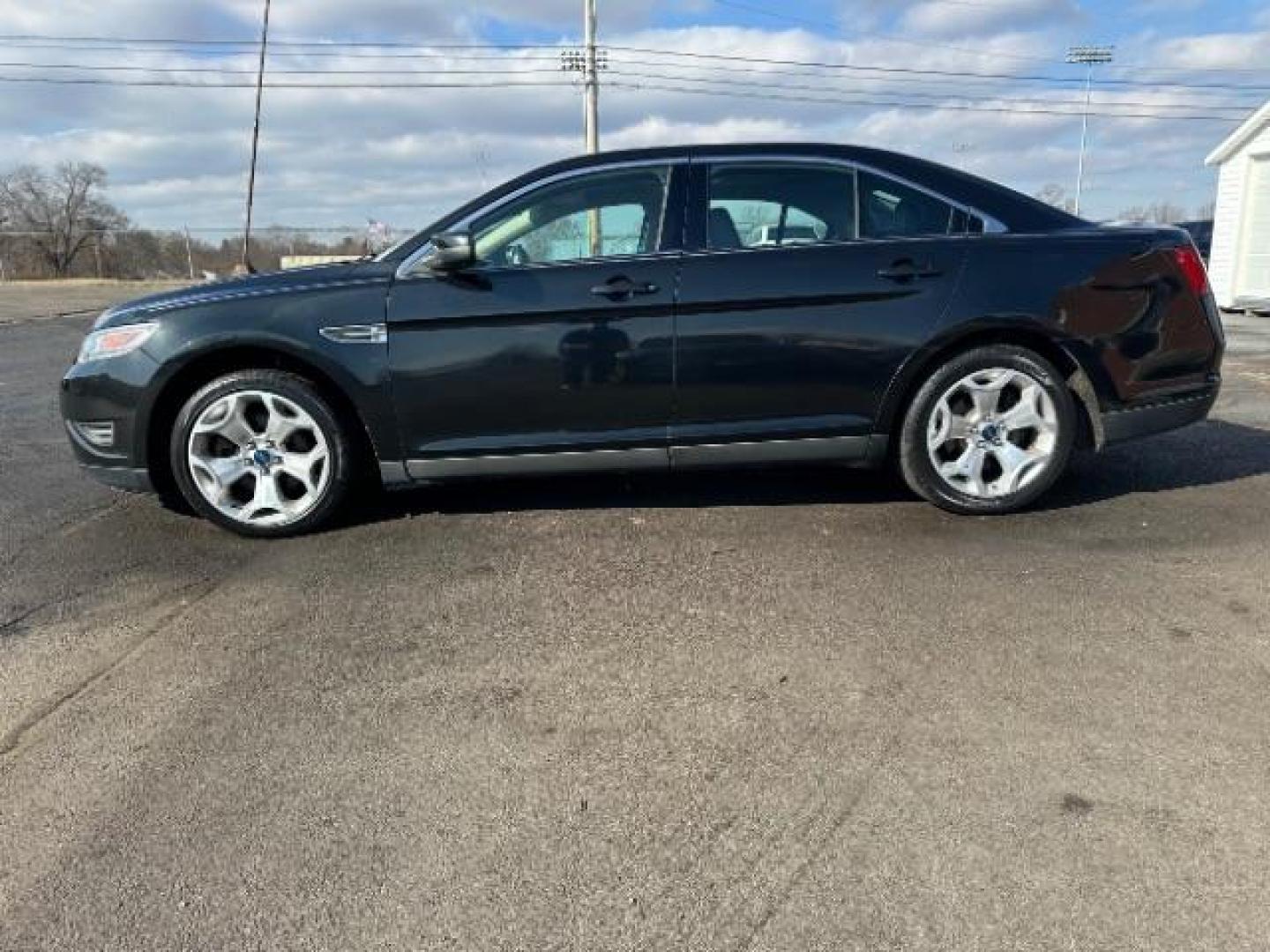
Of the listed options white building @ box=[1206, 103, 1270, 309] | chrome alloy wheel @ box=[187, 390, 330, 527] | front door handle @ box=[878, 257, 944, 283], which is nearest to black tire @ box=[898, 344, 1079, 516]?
front door handle @ box=[878, 257, 944, 283]

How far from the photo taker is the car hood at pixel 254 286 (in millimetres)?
4117

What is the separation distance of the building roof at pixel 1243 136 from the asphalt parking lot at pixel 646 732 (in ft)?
54.6

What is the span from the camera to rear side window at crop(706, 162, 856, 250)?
4180 mm

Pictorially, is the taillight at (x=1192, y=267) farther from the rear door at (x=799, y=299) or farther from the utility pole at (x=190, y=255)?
the utility pole at (x=190, y=255)

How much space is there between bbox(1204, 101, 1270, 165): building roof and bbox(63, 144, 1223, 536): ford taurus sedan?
16417 mm

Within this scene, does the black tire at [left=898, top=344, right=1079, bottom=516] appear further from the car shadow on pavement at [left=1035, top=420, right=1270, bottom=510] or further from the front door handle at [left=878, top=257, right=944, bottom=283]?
the front door handle at [left=878, top=257, right=944, bottom=283]

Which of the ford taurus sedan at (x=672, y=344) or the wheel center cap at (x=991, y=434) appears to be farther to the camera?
the wheel center cap at (x=991, y=434)

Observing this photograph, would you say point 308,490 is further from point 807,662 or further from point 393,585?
point 807,662

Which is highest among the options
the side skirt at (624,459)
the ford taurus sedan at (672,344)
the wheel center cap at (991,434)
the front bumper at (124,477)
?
the ford taurus sedan at (672,344)

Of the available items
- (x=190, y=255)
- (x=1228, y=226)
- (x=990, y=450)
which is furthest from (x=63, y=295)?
(x=990, y=450)

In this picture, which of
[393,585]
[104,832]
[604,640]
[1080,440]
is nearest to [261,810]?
[104,832]

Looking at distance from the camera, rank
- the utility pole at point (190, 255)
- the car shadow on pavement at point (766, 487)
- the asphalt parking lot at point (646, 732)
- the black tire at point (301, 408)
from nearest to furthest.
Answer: the asphalt parking lot at point (646, 732), the black tire at point (301, 408), the car shadow on pavement at point (766, 487), the utility pole at point (190, 255)

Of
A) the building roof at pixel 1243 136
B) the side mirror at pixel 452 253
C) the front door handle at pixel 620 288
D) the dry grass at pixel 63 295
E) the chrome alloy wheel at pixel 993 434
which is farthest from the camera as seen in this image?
the dry grass at pixel 63 295

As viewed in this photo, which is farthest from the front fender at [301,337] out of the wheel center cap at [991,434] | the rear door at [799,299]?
the wheel center cap at [991,434]
